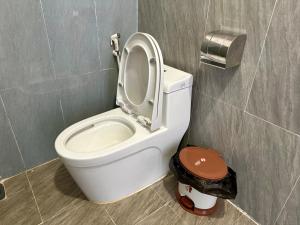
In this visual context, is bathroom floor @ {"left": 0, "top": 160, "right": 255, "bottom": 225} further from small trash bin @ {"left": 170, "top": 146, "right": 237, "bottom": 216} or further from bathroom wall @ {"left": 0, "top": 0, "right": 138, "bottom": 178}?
bathroom wall @ {"left": 0, "top": 0, "right": 138, "bottom": 178}

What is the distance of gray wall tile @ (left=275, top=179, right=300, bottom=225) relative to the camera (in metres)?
0.97

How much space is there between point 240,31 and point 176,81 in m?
0.36

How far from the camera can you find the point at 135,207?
4.13 feet

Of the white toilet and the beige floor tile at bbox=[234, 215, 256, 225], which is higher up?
the white toilet

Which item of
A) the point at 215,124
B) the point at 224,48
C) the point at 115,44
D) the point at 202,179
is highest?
the point at 224,48

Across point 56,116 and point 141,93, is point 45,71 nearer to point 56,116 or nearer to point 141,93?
point 56,116

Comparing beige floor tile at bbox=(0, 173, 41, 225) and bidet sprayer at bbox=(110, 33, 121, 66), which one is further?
bidet sprayer at bbox=(110, 33, 121, 66)

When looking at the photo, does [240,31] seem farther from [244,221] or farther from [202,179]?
[244,221]

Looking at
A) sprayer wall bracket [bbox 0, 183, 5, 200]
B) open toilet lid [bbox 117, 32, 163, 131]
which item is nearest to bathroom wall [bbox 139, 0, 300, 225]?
open toilet lid [bbox 117, 32, 163, 131]

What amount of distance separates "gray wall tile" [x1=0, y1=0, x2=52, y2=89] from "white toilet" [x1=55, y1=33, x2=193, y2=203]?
394 millimetres

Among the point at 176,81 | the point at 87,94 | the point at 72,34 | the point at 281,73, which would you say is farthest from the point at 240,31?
the point at 87,94

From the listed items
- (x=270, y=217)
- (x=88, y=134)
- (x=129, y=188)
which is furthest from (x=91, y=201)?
(x=270, y=217)

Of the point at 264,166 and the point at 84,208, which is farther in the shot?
the point at 84,208

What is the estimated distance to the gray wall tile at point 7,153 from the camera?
1.27 m
